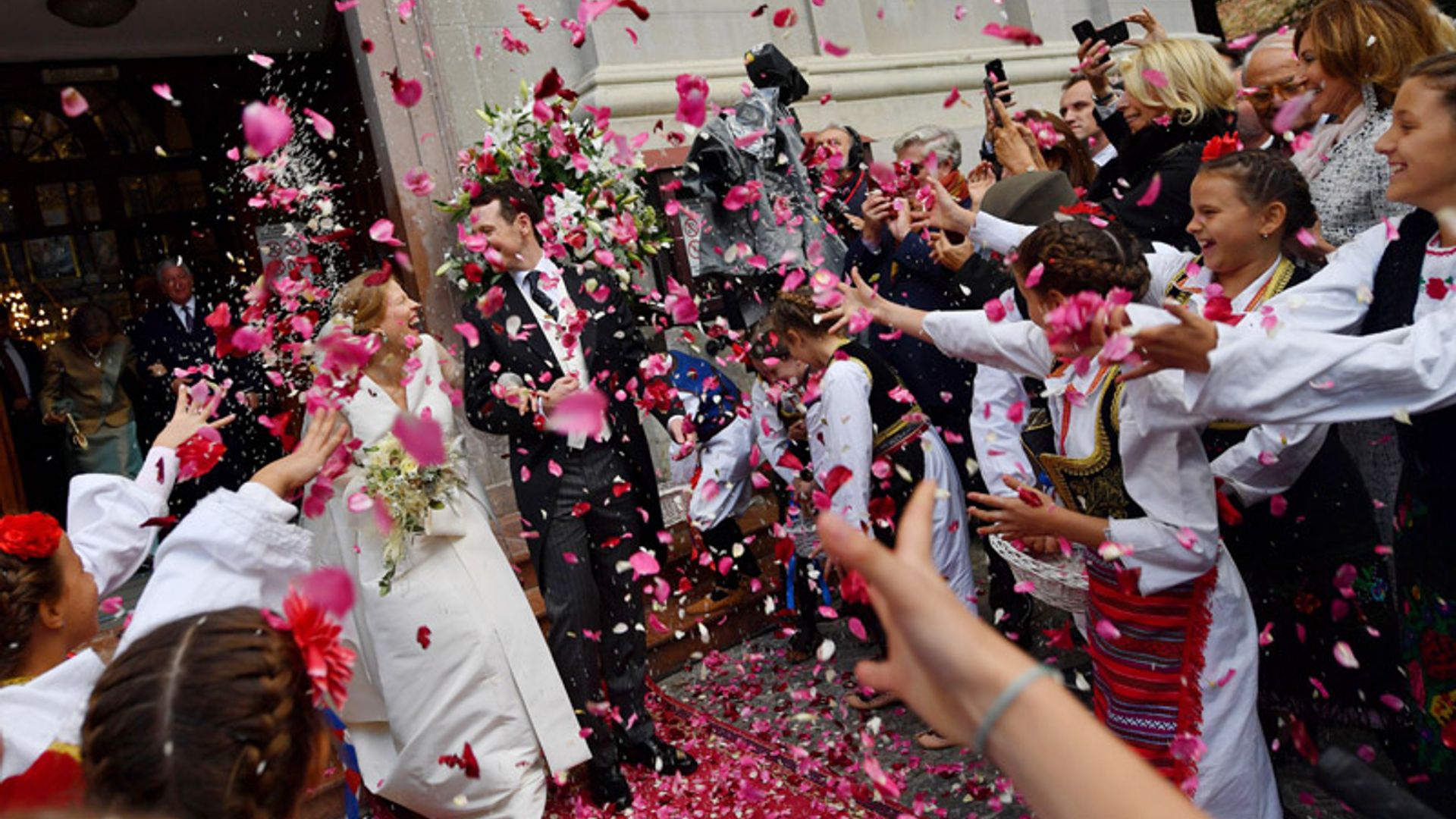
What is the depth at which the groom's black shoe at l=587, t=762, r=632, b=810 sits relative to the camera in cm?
382

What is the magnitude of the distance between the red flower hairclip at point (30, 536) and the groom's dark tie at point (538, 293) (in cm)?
200

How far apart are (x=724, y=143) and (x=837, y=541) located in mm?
4299

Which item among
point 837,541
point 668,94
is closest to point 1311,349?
point 837,541

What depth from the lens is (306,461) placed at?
101 inches

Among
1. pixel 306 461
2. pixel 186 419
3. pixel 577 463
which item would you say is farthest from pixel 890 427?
pixel 186 419

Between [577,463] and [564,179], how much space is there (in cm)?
163

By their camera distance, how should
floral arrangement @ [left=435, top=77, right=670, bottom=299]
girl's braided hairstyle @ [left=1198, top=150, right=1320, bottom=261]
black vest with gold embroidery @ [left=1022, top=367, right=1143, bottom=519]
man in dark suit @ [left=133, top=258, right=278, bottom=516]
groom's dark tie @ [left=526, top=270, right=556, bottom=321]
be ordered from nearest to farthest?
black vest with gold embroidery @ [left=1022, top=367, right=1143, bottom=519] → girl's braided hairstyle @ [left=1198, top=150, right=1320, bottom=261] → groom's dark tie @ [left=526, top=270, right=556, bottom=321] → floral arrangement @ [left=435, top=77, right=670, bottom=299] → man in dark suit @ [left=133, top=258, right=278, bottom=516]

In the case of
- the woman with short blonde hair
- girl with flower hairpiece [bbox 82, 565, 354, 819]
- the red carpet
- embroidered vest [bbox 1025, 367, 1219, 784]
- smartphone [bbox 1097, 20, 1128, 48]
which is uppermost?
smartphone [bbox 1097, 20, 1128, 48]

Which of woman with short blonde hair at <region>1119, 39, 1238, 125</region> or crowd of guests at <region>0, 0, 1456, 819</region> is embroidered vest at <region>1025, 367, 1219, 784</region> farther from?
woman with short blonde hair at <region>1119, 39, 1238, 125</region>

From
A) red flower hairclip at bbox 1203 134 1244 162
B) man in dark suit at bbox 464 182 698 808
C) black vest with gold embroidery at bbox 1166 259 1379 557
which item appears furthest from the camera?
man in dark suit at bbox 464 182 698 808

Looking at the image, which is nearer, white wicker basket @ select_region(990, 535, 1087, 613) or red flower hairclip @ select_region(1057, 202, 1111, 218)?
white wicker basket @ select_region(990, 535, 1087, 613)

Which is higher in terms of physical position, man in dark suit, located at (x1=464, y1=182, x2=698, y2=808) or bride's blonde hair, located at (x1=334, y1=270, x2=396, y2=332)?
bride's blonde hair, located at (x1=334, y1=270, x2=396, y2=332)

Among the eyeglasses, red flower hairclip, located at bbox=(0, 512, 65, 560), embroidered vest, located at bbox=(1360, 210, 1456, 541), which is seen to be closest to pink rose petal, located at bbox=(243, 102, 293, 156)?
red flower hairclip, located at bbox=(0, 512, 65, 560)

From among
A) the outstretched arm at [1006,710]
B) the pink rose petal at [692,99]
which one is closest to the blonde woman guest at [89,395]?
the pink rose petal at [692,99]
